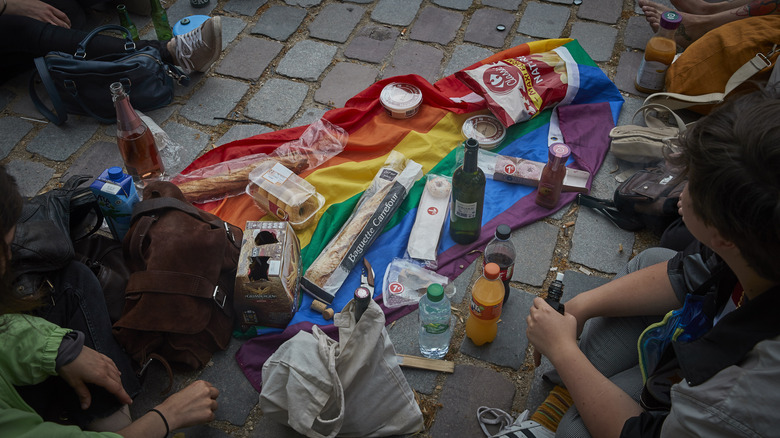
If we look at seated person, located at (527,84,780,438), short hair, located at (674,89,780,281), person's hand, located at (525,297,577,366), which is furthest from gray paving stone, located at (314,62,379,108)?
short hair, located at (674,89,780,281)

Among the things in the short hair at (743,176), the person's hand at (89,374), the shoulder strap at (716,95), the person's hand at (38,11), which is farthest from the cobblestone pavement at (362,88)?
the short hair at (743,176)

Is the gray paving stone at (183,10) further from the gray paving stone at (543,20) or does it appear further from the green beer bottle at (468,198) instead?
the green beer bottle at (468,198)

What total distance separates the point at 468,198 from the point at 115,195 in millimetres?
1579

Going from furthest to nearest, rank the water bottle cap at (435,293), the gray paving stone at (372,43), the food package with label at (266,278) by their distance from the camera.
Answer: the gray paving stone at (372,43) < the food package with label at (266,278) < the water bottle cap at (435,293)

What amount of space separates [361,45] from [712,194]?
2.98m

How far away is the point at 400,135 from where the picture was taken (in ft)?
11.3

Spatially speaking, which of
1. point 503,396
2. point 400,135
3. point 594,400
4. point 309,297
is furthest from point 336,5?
point 594,400

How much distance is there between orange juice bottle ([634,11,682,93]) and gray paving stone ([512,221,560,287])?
131 centimetres

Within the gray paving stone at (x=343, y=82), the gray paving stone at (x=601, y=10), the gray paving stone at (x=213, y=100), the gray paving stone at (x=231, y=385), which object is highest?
the gray paving stone at (x=601, y=10)

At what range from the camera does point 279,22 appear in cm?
429

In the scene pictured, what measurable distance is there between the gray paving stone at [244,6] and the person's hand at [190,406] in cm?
297

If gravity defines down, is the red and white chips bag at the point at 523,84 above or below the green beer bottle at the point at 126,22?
above

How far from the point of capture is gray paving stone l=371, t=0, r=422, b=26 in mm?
4258

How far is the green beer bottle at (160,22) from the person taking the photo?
4047 mm
